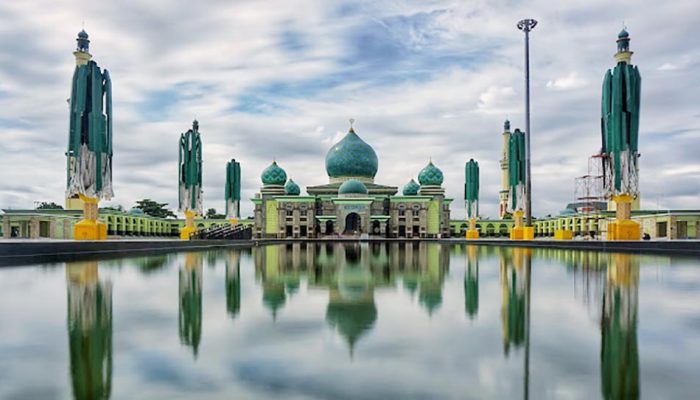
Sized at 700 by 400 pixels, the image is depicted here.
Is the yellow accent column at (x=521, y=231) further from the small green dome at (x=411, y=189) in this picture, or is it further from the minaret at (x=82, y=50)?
the small green dome at (x=411, y=189)

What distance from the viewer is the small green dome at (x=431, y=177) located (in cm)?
5475

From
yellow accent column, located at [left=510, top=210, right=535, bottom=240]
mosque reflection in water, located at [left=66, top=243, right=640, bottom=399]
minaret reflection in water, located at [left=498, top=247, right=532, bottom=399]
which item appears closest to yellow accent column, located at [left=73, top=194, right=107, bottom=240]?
mosque reflection in water, located at [left=66, top=243, right=640, bottom=399]

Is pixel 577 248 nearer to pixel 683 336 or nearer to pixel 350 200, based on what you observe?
pixel 683 336

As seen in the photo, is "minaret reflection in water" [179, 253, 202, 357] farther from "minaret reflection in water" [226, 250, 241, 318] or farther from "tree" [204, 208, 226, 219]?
"tree" [204, 208, 226, 219]

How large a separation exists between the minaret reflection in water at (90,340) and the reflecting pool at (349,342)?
1cm

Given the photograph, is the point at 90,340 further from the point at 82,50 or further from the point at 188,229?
the point at 188,229

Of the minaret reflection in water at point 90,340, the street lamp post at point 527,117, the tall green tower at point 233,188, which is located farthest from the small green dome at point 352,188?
the minaret reflection in water at point 90,340

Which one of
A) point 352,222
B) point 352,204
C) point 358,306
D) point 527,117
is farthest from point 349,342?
point 352,222

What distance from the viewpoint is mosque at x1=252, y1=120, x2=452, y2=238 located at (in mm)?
49000

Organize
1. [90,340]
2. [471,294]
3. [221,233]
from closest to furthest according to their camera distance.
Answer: [90,340] < [471,294] < [221,233]

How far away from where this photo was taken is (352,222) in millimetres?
50156

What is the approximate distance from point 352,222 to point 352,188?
3107mm

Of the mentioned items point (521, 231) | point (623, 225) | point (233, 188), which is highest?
point (233, 188)

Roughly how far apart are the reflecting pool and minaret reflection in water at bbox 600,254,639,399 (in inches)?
0.6
